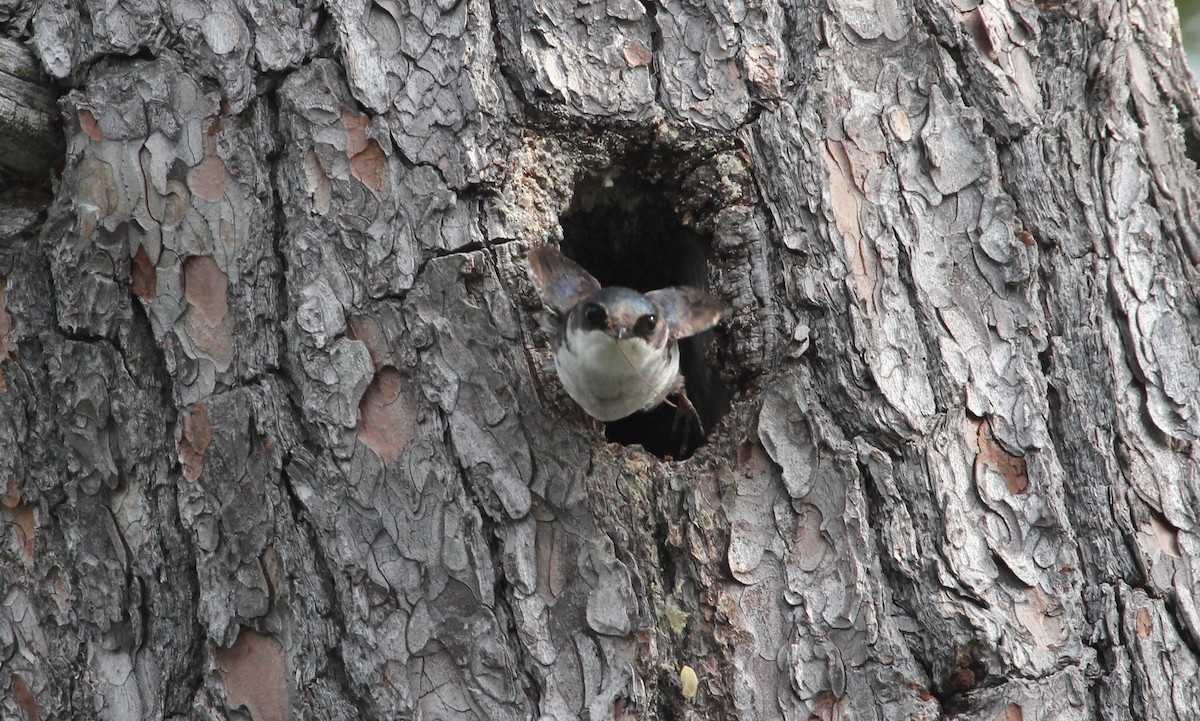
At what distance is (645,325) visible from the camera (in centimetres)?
313

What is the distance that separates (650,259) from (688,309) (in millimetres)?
905

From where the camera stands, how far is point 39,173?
121 inches

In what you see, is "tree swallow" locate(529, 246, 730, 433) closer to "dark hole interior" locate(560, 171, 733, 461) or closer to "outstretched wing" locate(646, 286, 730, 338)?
"outstretched wing" locate(646, 286, 730, 338)

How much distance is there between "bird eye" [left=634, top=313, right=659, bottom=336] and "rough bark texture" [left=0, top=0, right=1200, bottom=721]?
217 mm

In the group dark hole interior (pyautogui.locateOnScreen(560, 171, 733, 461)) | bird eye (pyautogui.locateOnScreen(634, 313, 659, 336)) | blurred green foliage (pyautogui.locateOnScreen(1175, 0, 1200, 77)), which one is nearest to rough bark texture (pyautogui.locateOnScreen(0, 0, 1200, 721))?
bird eye (pyautogui.locateOnScreen(634, 313, 659, 336))

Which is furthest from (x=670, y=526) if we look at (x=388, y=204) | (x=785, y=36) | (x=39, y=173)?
(x=39, y=173)

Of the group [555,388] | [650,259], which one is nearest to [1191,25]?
[650,259]

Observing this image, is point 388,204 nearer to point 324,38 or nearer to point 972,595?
point 324,38

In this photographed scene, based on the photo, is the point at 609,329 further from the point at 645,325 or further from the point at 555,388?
the point at 555,388

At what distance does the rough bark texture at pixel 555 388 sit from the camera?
8.48 feet

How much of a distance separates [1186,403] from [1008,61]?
1.14 m

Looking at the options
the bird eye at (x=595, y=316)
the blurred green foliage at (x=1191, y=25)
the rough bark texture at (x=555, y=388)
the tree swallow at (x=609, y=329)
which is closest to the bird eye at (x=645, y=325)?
the tree swallow at (x=609, y=329)

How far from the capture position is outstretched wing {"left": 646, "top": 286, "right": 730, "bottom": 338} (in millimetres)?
2998

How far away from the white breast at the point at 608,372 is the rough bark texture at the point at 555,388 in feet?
0.28
